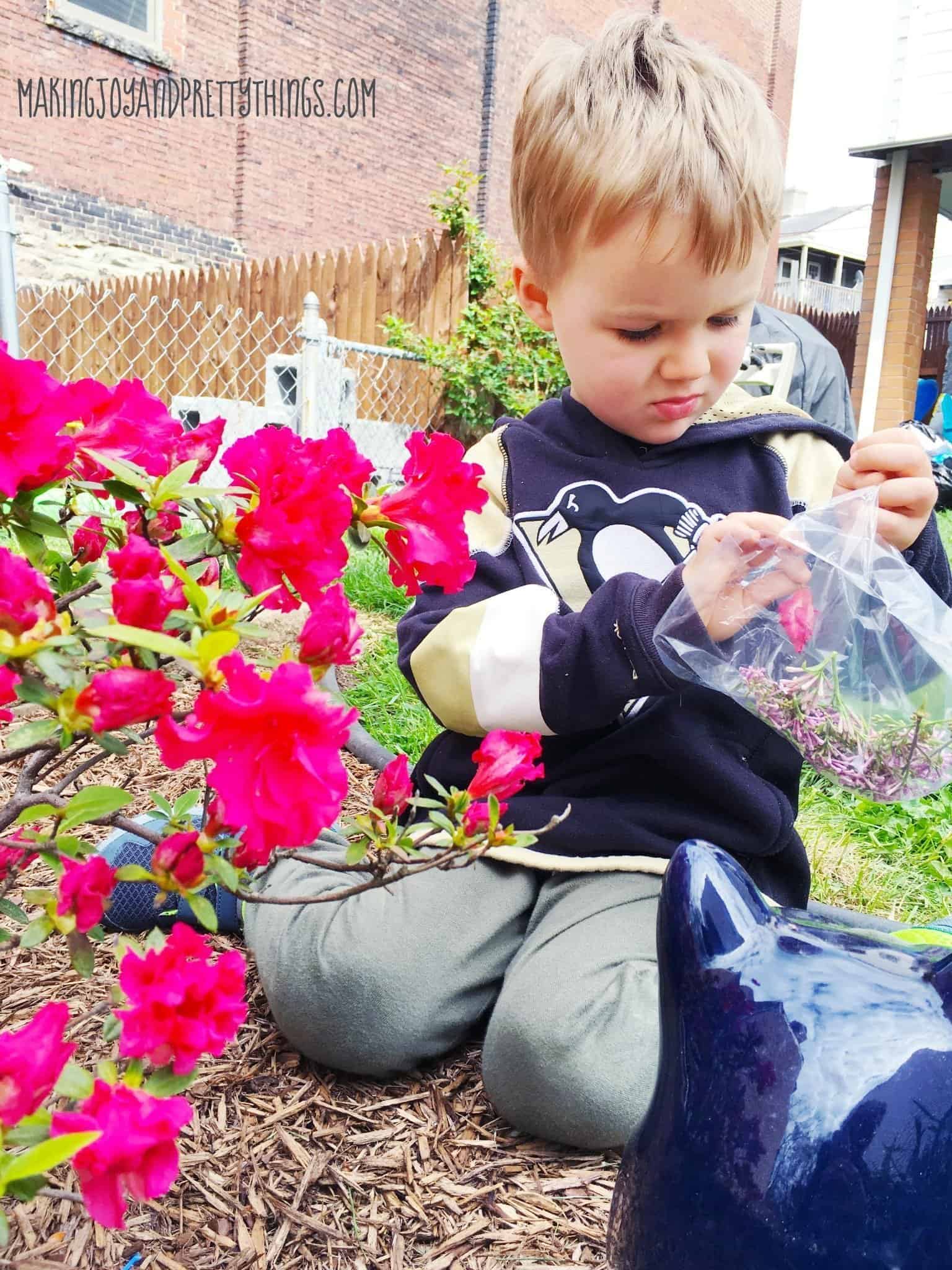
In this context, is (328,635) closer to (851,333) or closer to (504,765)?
(504,765)

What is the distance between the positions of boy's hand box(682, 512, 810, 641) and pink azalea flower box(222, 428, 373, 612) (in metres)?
0.47

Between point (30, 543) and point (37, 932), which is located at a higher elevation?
point (30, 543)

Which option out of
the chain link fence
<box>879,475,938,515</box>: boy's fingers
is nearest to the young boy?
<box>879,475,938,515</box>: boy's fingers

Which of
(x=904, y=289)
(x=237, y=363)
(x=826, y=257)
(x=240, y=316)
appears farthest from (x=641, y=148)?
(x=826, y=257)

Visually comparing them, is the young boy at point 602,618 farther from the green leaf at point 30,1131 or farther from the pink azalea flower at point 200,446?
the green leaf at point 30,1131

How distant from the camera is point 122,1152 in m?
0.57

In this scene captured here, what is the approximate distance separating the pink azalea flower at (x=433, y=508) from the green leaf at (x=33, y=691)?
0.89 feet

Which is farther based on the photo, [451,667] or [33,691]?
[451,667]

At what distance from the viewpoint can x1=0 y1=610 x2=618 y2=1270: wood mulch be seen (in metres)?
1.01

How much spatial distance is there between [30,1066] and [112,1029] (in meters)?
0.13

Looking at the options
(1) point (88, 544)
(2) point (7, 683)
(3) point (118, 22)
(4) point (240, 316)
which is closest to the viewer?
(2) point (7, 683)

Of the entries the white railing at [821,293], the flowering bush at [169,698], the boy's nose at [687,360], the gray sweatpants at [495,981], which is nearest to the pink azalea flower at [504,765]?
the flowering bush at [169,698]

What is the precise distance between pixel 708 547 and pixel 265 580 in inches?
21.6

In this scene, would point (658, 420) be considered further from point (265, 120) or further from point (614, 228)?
point (265, 120)
